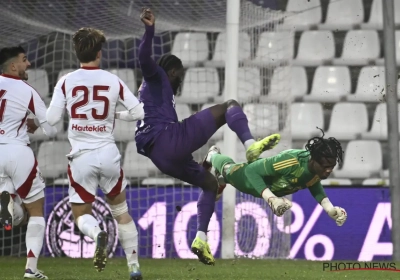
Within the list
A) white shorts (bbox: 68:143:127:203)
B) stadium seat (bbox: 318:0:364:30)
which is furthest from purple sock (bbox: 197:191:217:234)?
stadium seat (bbox: 318:0:364:30)

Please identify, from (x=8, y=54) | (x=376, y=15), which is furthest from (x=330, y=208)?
(x=376, y=15)

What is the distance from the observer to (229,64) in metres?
9.47

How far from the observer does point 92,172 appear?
581 cm

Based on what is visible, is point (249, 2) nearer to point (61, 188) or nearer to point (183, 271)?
point (61, 188)

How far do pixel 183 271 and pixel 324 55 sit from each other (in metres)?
4.81

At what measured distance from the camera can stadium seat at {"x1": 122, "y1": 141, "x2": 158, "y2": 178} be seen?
1070 centimetres

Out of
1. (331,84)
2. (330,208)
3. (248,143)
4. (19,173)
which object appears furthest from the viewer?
(331,84)

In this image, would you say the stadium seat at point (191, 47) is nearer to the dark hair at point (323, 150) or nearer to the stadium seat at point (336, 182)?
the stadium seat at point (336, 182)

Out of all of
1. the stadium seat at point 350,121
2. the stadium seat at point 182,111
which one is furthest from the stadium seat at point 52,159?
the stadium seat at point 350,121

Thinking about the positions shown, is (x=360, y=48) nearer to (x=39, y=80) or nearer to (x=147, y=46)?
(x=39, y=80)

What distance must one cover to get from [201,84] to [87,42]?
5257 millimetres

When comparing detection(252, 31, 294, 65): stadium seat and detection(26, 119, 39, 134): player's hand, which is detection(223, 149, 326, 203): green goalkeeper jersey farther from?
detection(252, 31, 294, 65): stadium seat

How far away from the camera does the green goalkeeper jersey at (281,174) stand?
6.91 m

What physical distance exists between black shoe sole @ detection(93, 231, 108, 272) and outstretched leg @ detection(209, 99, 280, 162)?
1029 millimetres
